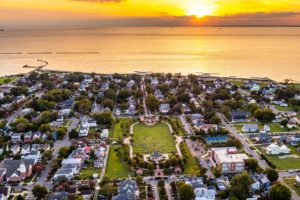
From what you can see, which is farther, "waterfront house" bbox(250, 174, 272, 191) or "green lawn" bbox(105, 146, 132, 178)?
"green lawn" bbox(105, 146, 132, 178)

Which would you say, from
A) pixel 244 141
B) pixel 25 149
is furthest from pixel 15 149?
pixel 244 141

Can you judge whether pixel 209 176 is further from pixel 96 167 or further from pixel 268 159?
pixel 96 167

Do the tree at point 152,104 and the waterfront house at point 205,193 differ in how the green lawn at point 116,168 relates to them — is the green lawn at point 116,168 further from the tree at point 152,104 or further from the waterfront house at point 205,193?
the tree at point 152,104

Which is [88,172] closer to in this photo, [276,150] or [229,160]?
[229,160]

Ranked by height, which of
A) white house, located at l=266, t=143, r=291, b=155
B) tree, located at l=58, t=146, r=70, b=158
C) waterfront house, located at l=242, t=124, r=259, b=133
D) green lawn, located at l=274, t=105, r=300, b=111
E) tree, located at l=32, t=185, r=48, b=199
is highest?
green lawn, located at l=274, t=105, r=300, b=111

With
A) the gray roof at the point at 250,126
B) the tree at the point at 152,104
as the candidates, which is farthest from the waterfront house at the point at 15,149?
the gray roof at the point at 250,126

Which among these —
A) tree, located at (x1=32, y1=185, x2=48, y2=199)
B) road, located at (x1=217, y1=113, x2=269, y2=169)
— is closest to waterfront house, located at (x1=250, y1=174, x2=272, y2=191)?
road, located at (x1=217, y1=113, x2=269, y2=169)

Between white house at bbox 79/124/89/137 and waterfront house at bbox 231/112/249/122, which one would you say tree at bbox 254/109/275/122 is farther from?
white house at bbox 79/124/89/137
